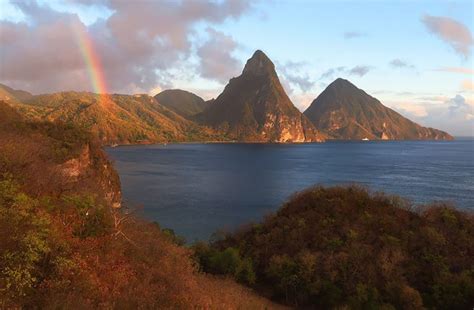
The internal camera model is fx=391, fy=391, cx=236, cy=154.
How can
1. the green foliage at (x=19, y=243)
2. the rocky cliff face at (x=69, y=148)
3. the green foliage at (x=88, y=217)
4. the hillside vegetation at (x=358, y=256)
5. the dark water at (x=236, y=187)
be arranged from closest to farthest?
1. the green foliage at (x=19, y=243)
2. the green foliage at (x=88, y=217)
3. the hillside vegetation at (x=358, y=256)
4. the rocky cliff face at (x=69, y=148)
5. the dark water at (x=236, y=187)

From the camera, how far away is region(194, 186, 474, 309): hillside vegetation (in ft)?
87.2

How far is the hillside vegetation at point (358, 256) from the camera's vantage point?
26.6 meters

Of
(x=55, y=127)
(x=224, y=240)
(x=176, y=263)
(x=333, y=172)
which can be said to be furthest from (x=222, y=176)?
(x=176, y=263)

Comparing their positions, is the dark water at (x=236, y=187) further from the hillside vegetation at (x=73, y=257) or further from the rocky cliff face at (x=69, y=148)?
the hillside vegetation at (x=73, y=257)

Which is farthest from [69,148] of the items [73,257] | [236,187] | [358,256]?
[73,257]

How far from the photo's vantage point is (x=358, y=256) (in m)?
29.1

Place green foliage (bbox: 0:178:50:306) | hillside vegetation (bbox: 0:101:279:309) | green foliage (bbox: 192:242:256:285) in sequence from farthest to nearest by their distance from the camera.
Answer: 1. green foliage (bbox: 192:242:256:285)
2. hillside vegetation (bbox: 0:101:279:309)
3. green foliage (bbox: 0:178:50:306)

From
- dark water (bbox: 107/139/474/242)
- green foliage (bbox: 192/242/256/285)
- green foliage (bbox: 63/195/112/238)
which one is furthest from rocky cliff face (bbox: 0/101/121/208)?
green foliage (bbox: 63/195/112/238)

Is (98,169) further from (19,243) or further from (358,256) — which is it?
(19,243)

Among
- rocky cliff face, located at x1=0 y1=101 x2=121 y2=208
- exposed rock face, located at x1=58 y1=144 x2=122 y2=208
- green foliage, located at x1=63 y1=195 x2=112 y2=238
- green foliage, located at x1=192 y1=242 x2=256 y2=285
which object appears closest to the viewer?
green foliage, located at x1=63 y1=195 x2=112 y2=238

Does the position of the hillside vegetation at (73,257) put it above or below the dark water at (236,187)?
above

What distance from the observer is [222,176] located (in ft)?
354

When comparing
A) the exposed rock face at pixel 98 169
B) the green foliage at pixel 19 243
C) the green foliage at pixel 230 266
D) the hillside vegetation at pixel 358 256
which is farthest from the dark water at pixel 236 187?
the green foliage at pixel 19 243

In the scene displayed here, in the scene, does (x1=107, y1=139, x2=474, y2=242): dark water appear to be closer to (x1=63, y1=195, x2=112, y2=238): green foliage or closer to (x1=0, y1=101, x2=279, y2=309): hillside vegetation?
(x1=0, y1=101, x2=279, y2=309): hillside vegetation
